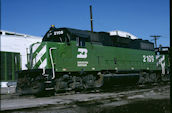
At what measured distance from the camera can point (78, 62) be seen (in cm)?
1255

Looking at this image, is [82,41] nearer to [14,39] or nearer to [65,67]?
[65,67]

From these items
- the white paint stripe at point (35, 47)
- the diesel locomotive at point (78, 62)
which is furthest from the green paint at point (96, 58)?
the white paint stripe at point (35, 47)

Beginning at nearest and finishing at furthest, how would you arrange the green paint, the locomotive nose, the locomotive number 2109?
1. the locomotive nose
2. the green paint
3. the locomotive number 2109

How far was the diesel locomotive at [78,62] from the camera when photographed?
1113cm

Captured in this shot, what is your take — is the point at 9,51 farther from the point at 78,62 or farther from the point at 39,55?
the point at 78,62

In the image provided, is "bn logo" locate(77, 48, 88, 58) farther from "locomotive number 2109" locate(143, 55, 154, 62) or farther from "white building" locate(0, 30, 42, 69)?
"white building" locate(0, 30, 42, 69)

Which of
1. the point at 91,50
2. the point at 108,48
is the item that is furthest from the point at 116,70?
the point at 91,50

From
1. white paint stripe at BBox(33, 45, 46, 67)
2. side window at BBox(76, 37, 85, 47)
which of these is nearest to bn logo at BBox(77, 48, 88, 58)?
side window at BBox(76, 37, 85, 47)

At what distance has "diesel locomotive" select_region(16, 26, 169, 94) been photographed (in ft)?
36.5

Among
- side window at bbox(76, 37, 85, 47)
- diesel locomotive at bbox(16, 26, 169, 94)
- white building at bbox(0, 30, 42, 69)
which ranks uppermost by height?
white building at bbox(0, 30, 42, 69)

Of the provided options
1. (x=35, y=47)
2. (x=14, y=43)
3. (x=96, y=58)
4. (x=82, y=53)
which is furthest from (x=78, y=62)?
(x=14, y=43)

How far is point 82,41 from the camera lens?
42.6ft

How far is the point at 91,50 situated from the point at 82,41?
34.6 inches

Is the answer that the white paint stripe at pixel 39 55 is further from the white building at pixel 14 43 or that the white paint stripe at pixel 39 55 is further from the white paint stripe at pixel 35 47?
the white building at pixel 14 43
